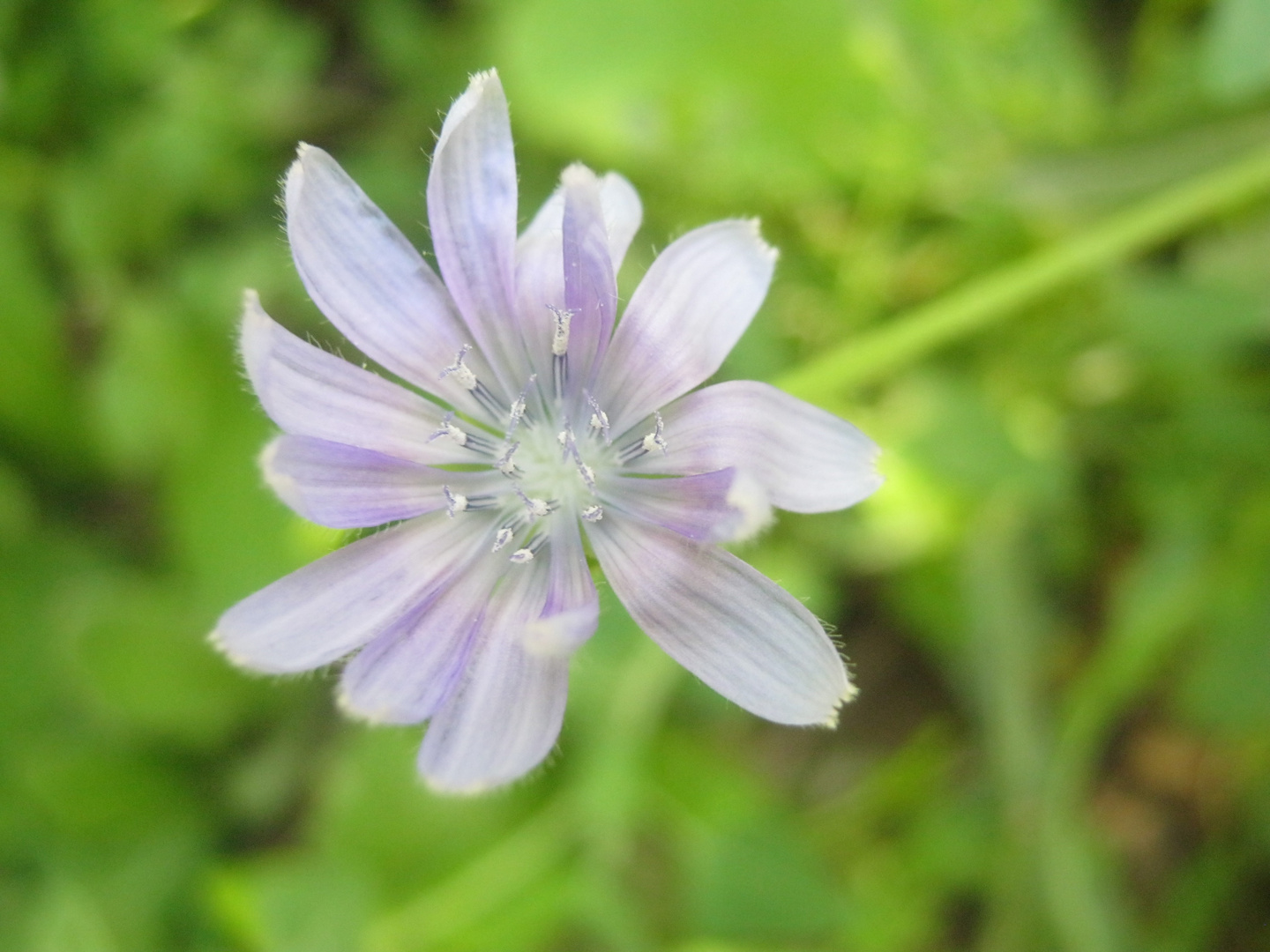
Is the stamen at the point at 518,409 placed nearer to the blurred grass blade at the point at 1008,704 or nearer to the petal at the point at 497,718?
the petal at the point at 497,718

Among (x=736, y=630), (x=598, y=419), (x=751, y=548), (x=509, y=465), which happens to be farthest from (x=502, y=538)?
(x=751, y=548)

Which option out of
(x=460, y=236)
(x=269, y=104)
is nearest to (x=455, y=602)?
(x=460, y=236)

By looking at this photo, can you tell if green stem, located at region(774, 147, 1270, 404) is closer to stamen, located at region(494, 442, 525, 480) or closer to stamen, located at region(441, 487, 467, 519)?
stamen, located at region(494, 442, 525, 480)

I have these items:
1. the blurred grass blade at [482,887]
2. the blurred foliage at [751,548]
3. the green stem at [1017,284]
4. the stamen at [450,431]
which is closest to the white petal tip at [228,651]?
the stamen at [450,431]

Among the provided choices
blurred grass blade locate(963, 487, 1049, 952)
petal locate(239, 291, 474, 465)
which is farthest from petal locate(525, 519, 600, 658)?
blurred grass blade locate(963, 487, 1049, 952)

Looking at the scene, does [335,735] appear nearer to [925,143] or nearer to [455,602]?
[455,602]
